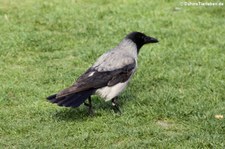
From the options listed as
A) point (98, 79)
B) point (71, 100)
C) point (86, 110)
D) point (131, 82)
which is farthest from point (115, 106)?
point (131, 82)

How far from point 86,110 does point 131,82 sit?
137 cm

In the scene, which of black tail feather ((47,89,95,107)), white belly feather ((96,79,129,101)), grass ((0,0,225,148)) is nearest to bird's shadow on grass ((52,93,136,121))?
grass ((0,0,225,148))

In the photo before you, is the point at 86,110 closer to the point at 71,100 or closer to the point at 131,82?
the point at 71,100

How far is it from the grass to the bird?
1.18ft

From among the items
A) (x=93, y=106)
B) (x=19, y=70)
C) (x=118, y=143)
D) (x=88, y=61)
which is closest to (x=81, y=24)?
(x=88, y=61)

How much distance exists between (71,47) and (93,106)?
298 cm

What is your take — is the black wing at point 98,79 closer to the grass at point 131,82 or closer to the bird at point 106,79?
the bird at point 106,79

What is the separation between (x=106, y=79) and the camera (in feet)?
24.0

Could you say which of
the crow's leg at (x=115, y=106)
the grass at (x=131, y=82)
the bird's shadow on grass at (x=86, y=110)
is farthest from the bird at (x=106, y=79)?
the grass at (x=131, y=82)

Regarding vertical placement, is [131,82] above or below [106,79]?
below

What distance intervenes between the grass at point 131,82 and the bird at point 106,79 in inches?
14.1

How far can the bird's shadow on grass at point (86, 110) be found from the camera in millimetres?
7391

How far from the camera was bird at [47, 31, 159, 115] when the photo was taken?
6.95 metres

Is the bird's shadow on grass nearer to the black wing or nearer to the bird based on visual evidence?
the bird
